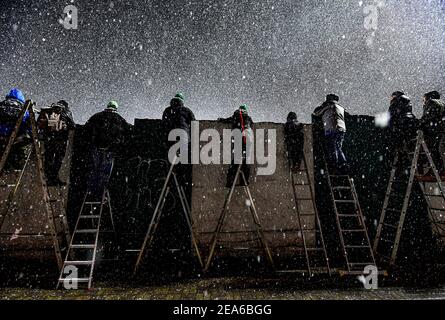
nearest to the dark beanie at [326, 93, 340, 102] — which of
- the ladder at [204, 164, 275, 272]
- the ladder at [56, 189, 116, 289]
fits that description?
the ladder at [204, 164, 275, 272]

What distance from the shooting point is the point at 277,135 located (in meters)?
6.55

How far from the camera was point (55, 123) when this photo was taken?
5734 mm

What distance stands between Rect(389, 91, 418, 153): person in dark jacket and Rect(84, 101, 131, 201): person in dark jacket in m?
6.68

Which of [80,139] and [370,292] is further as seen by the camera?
[80,139]

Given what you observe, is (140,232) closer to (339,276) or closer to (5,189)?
(5,189)

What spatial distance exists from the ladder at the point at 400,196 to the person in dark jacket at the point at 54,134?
7614 mm

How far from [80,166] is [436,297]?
25.1 ft

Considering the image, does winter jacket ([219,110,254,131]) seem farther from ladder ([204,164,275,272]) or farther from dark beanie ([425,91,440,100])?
dark beanie ([425,91,440,100])

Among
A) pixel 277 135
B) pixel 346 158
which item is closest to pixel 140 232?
pixel 277 135

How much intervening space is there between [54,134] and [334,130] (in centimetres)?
660

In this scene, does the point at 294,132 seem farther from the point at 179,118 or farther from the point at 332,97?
the point at 179,118

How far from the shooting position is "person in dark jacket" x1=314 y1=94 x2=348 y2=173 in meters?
6.25

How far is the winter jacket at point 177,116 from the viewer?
5.96m

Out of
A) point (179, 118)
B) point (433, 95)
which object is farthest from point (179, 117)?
point (433, 95)
